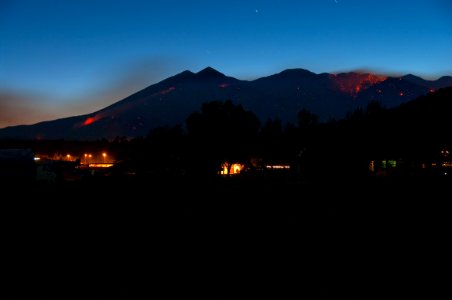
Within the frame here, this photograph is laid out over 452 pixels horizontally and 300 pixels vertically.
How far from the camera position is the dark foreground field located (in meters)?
4.71

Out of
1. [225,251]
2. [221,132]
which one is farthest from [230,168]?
[225,251]

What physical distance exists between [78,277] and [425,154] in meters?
25.4

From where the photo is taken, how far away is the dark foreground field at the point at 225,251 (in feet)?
15.4

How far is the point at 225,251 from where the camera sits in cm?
631

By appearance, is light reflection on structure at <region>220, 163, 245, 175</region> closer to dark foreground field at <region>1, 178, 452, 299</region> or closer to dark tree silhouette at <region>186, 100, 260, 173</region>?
dark tree silhouette at <region>186, 100, 260, 173</region>

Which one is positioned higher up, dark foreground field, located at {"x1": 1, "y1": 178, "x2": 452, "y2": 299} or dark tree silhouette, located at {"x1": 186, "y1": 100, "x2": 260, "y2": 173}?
dark tree silhouette, located at {"x1": 186, "y1": 100, "x2": 260, "y2": 173}

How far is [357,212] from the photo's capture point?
397 inches

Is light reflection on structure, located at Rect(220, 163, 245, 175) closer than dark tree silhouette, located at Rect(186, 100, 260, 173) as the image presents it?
No

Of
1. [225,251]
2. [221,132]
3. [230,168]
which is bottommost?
[230,168]

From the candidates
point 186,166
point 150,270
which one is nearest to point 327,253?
point 150,270

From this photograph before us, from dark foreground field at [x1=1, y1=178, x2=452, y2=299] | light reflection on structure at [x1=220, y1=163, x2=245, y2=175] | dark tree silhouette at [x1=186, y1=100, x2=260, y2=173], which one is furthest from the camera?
light reflection on structure at [x1=220, y1=163, x2=245, y2=175]

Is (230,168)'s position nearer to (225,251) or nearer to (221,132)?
(221,132)

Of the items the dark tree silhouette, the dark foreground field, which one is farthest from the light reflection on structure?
the dark foreground field

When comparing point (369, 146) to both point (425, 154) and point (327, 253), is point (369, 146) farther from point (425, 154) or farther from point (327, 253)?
point (327, 253)
